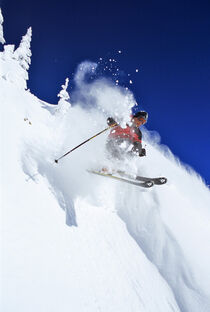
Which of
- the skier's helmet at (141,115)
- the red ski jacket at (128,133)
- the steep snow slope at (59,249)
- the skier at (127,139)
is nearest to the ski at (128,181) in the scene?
the skier at (127,139)

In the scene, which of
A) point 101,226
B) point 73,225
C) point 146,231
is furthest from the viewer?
point 146,231

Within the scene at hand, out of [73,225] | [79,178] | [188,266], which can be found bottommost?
[188,266]

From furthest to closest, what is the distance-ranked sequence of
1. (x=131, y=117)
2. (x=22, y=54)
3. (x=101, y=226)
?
(x=22, y=54) < (x=131, y=117) < (x=101, y=226)

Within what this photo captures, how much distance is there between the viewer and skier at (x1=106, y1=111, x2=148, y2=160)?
6598 mm

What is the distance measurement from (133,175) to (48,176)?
3271mm

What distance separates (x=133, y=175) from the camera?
7.18m

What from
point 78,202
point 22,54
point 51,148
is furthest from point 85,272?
point 22,54

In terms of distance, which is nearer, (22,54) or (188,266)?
(188,266)

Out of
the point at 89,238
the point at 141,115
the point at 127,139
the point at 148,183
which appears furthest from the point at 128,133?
the point at 89,238

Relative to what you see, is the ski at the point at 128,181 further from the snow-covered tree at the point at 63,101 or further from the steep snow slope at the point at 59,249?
the snow-covered tree at the point at 63,101

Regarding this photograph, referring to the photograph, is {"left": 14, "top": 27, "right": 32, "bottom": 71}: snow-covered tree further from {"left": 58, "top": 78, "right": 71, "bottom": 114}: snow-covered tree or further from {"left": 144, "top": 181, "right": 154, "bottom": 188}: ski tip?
{"left": 144, "top": 181, "right": 154, "bottom": 188}: ski tip

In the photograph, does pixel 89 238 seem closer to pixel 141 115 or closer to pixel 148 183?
pixel 148 183

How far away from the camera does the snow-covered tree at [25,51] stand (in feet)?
73.2

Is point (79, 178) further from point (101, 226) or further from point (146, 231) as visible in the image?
point (146, 231)
